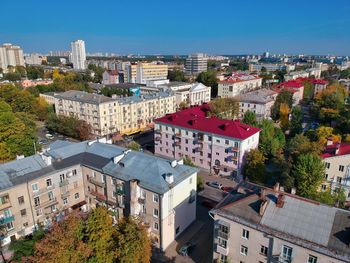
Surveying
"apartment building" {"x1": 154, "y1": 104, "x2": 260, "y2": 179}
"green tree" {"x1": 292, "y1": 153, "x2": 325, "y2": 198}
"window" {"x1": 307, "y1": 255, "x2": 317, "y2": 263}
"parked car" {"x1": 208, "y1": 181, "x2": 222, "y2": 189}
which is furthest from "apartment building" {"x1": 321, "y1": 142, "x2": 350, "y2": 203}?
"window" {"x1": 307, "y1": 255, "x2": 317, "y2": 263}

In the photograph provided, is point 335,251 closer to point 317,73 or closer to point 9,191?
point 9,191

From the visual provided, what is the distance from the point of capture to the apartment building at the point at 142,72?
150 metres

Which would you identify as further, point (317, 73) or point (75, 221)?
point (317, 73)

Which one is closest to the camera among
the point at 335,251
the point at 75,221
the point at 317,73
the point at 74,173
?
the point at 335,251

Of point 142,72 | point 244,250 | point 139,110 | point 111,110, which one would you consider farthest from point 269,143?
point 142,72

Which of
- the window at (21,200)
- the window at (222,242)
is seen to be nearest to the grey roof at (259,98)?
the window at (222,242)

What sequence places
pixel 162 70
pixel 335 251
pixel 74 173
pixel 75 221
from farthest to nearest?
1. pixel 162 70
2. pixel 74 173
3. pixel 75 221
4. pixel 335 251

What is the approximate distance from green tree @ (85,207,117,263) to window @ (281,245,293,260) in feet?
42.6

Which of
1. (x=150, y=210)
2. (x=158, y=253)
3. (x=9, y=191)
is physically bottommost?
(x=158, y=253)

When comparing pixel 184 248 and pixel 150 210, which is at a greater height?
pixel 150 210

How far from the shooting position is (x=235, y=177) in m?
46.1

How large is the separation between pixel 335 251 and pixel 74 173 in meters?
28.1

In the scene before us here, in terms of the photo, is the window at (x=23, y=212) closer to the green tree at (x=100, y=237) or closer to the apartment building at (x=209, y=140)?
the green tree at (x=100, y=237)

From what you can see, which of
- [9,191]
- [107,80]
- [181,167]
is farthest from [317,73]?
[9,191]
